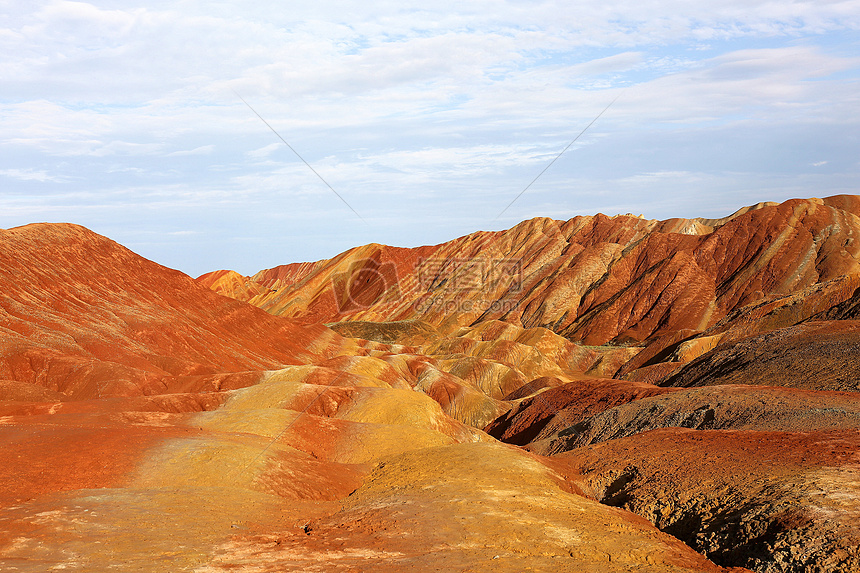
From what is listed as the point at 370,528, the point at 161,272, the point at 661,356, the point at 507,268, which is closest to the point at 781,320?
the point at 661,356

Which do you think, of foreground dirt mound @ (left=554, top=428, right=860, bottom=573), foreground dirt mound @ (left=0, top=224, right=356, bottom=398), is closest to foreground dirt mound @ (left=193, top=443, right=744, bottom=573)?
foreground dirt mound @ (left=554, top=428, right=860, bottom=573)

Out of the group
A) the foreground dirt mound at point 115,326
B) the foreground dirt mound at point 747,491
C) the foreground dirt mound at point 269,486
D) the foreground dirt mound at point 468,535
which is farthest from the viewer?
the foreground dirt mound at point 115,326

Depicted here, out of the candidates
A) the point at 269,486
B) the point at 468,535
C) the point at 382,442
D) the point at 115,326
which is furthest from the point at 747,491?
the point at 115,326

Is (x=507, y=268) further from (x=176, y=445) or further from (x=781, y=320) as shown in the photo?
(x=176, y=445)

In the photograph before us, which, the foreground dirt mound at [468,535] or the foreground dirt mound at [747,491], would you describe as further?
the foreground dirt mound at [747,491]

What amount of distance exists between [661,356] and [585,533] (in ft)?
186

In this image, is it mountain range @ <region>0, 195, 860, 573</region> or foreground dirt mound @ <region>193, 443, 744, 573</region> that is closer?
foreground dirt mound @ <region>193, 443, 744, 573</region>

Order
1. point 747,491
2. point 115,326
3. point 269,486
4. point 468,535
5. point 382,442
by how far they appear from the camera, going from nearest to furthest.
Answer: point 468,535 → point 747,491 → point 269,486 → point 382,442 → point 115,326

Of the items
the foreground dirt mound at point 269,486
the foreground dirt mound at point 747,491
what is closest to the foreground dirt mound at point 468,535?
the foreground dirt mound at point 269,486

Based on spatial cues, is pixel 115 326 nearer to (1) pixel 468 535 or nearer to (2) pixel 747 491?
(1) pixel 468 535

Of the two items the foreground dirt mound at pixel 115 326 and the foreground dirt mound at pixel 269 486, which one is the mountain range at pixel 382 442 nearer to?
the foreground dirt mound at pixel 269 486

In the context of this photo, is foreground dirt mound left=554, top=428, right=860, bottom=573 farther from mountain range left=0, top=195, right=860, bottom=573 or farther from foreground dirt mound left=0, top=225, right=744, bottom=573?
foreground dirt mound left=0, top=225, right=744, bottom=573

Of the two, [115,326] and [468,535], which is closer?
[468,535]

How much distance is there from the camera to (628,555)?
13344 millimetres
